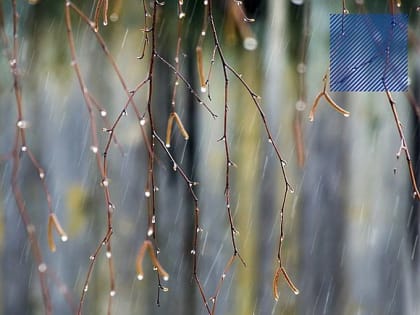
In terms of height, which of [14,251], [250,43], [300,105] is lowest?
[14,251]

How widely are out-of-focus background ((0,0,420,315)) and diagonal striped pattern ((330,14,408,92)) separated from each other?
0.03m

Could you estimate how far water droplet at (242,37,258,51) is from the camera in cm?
217

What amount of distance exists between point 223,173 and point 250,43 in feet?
1.66

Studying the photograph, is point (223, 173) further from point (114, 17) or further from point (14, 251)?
point (14, 251)

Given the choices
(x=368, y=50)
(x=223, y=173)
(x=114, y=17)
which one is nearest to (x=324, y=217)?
(x=223, y=173)

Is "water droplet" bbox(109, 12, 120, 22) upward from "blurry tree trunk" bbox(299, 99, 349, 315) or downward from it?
upward

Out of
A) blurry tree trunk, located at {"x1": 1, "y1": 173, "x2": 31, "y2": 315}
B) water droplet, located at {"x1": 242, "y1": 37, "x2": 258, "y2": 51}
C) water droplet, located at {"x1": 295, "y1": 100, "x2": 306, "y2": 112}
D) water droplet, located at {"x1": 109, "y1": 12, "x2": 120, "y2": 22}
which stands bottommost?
blurry tree trunk, located at {"x1": 1, "y1": 173, "x2": 31, "y2": 315}

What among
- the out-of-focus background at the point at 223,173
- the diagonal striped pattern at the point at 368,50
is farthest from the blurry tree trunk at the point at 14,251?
the diagonal striped pattern at the point at 368,50

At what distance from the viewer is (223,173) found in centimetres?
221

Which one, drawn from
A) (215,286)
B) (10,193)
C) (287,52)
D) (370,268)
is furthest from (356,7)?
(10,193)

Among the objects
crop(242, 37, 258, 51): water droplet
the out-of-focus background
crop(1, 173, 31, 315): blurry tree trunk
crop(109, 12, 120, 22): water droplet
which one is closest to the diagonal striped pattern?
the out-of-focus background

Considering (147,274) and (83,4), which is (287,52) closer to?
(83,4)

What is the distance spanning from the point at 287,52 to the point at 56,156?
97 centimetres

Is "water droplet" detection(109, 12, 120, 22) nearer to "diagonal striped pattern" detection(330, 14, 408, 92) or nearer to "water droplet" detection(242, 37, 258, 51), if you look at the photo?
"water droplet" detection(242, 37, 258, 51)
